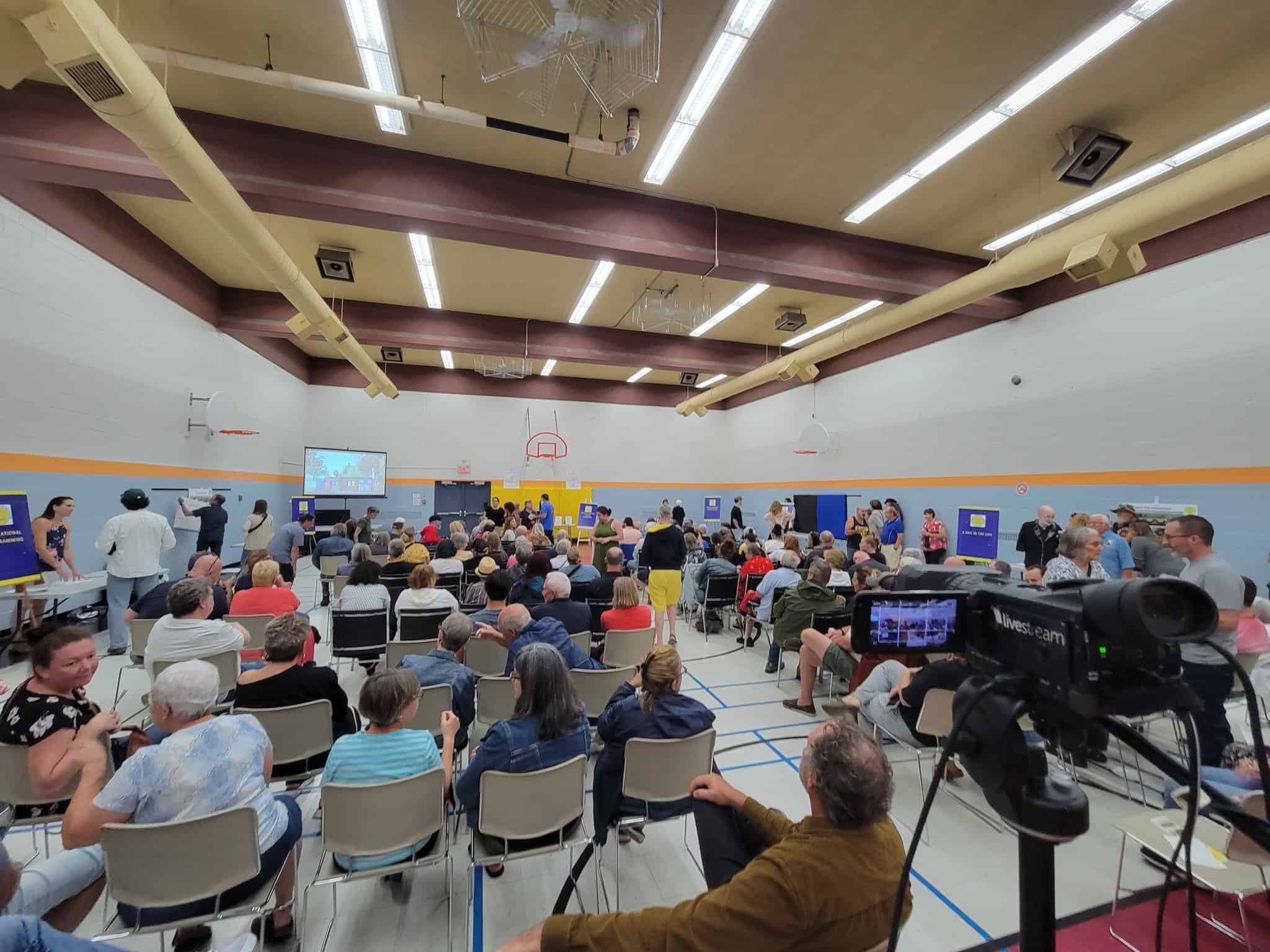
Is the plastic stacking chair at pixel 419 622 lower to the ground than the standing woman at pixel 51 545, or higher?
lower

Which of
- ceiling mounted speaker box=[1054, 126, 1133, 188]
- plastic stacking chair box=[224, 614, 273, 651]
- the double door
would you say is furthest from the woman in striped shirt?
the double door

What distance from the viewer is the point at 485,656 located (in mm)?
3814

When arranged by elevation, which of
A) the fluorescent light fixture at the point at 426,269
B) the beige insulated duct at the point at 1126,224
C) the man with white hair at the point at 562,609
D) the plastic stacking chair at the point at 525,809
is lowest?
the plastic stacking chair at the point at 525,809

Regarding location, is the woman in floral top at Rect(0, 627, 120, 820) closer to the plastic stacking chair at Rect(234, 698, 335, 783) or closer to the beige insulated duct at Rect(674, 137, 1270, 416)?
the plastic stacking chair at Rect(234, 698, 335, 783)

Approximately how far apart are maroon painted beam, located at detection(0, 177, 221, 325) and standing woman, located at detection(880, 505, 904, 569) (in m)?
10.9

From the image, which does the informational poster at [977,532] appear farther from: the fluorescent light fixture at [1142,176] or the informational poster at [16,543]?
the informational poster at [16,543]

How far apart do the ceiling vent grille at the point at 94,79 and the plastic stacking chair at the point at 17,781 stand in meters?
3.21

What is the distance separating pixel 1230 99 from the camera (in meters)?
4.11

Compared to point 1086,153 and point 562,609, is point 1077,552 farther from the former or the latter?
point 562,609

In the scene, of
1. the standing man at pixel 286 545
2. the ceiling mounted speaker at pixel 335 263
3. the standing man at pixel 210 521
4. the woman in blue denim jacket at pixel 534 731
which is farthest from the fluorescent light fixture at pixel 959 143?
the standing man at pixel 210 521

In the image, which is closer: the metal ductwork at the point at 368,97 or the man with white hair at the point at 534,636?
the man with white hair at the point at 534,636

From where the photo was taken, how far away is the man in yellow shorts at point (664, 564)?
19.6 ft

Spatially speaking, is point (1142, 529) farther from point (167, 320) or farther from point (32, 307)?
point (167, 320)

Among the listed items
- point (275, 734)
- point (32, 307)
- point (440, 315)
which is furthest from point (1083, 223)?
point (32, 307)
